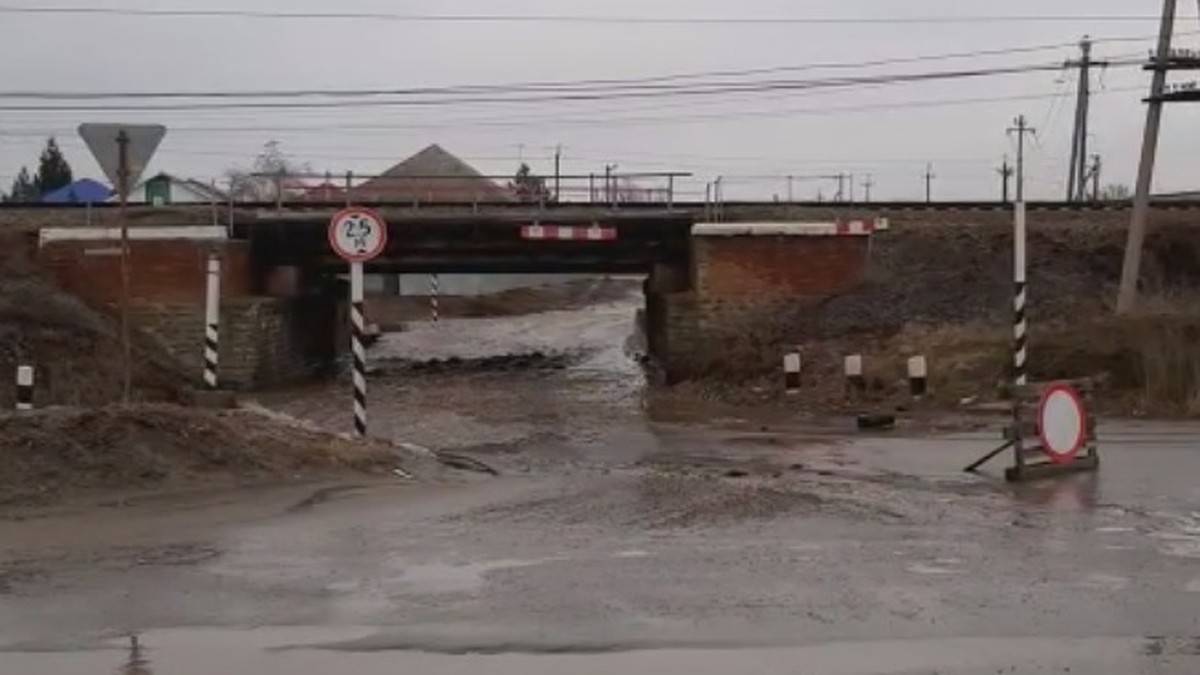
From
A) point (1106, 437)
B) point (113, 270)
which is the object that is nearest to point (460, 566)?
point (1106, 437)

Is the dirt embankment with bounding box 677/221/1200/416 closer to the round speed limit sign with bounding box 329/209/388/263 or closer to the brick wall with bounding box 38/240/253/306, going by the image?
the brick wall with bounding box 38/240/253/306

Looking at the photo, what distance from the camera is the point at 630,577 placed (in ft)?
29.0

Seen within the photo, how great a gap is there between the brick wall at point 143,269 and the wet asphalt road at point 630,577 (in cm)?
2123

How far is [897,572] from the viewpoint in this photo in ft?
29.7

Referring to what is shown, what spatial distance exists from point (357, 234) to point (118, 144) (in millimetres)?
2898

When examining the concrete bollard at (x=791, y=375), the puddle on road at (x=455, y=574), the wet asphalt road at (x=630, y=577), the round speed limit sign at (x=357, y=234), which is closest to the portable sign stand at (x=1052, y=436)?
the wet asphalt road at (x=630, y=577)

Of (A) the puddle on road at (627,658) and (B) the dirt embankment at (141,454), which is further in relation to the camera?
(B) the dirt embankment at (141,454)

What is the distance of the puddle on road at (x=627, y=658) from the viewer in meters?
6.72

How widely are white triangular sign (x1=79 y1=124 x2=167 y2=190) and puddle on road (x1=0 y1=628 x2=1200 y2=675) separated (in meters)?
8.75

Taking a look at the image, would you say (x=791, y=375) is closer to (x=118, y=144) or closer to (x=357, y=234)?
(x=357, y=234)

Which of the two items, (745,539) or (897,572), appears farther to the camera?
(745,539)

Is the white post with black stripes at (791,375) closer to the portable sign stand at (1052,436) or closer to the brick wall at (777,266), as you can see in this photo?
the brick wall at (777,266)

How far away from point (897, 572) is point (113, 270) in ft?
94.3

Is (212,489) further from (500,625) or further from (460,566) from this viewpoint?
(500,625)
